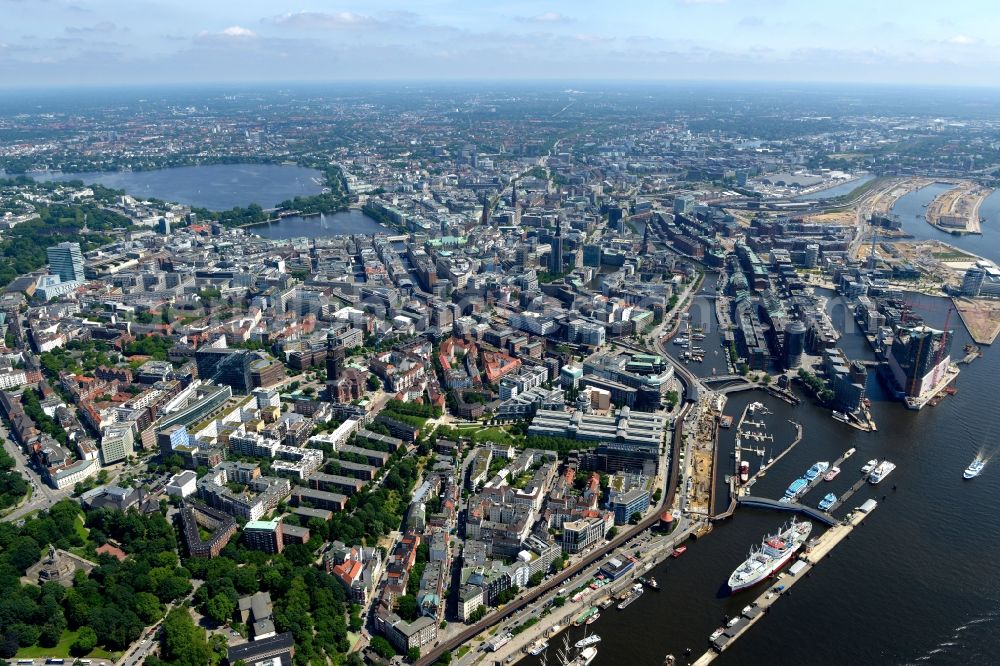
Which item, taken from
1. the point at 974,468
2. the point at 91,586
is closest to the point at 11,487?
the point at 91,586

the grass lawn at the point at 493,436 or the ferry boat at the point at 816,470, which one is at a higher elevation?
the ferry boat at the point at 816,470

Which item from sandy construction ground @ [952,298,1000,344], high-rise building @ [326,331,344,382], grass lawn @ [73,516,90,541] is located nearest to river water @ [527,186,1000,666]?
sandy construction ground @ [952,298,1000,344]

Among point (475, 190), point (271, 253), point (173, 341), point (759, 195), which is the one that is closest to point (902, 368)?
point (173, 341)

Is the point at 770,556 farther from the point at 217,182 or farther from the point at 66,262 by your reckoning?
the point at 217,182

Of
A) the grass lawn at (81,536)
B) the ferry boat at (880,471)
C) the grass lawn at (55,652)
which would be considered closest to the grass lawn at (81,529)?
the grass lawn at (81,536)

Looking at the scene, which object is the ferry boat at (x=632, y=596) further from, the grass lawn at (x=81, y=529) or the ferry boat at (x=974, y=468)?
the grass lawn at (x=81, y=529)

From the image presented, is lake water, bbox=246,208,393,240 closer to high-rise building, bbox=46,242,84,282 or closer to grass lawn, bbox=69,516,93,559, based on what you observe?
high-rise building, bbox=46,242,84,282
